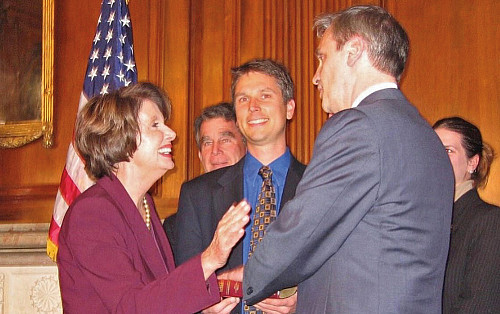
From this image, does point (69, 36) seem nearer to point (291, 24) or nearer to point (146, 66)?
point (146, 66)

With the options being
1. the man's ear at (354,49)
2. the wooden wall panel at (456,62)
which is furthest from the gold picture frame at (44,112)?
the man's ear at (354,49)

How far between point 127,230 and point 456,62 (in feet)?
9.68

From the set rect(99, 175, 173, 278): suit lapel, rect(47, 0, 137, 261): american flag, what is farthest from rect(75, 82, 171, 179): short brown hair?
rect(47, 0, 137, 261): american flag

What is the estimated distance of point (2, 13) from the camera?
623 centimetres

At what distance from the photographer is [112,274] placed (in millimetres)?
2289

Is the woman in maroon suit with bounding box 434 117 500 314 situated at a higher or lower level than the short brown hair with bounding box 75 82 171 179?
lower

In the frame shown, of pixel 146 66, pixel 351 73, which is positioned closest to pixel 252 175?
pixel 351 73

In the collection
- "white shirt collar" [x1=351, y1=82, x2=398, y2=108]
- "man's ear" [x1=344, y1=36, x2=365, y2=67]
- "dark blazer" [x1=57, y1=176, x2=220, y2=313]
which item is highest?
"man's ear" [x1=344, y1=36, x2=365, y2=67]

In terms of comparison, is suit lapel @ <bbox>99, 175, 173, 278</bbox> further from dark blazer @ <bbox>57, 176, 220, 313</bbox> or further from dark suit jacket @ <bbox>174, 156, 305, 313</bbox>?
dark suit jacket @ <bbox>174, 156, 305, 313</bbox>

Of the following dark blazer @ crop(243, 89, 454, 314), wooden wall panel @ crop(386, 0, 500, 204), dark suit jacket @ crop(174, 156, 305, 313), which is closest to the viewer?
dark blazer @ crop(243, 89, 454, 314)

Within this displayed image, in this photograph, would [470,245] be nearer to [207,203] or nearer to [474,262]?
[474,262]

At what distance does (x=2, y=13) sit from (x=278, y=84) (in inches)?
153

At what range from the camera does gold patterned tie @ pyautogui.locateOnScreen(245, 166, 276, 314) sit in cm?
289

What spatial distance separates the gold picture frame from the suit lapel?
11.4 feet
